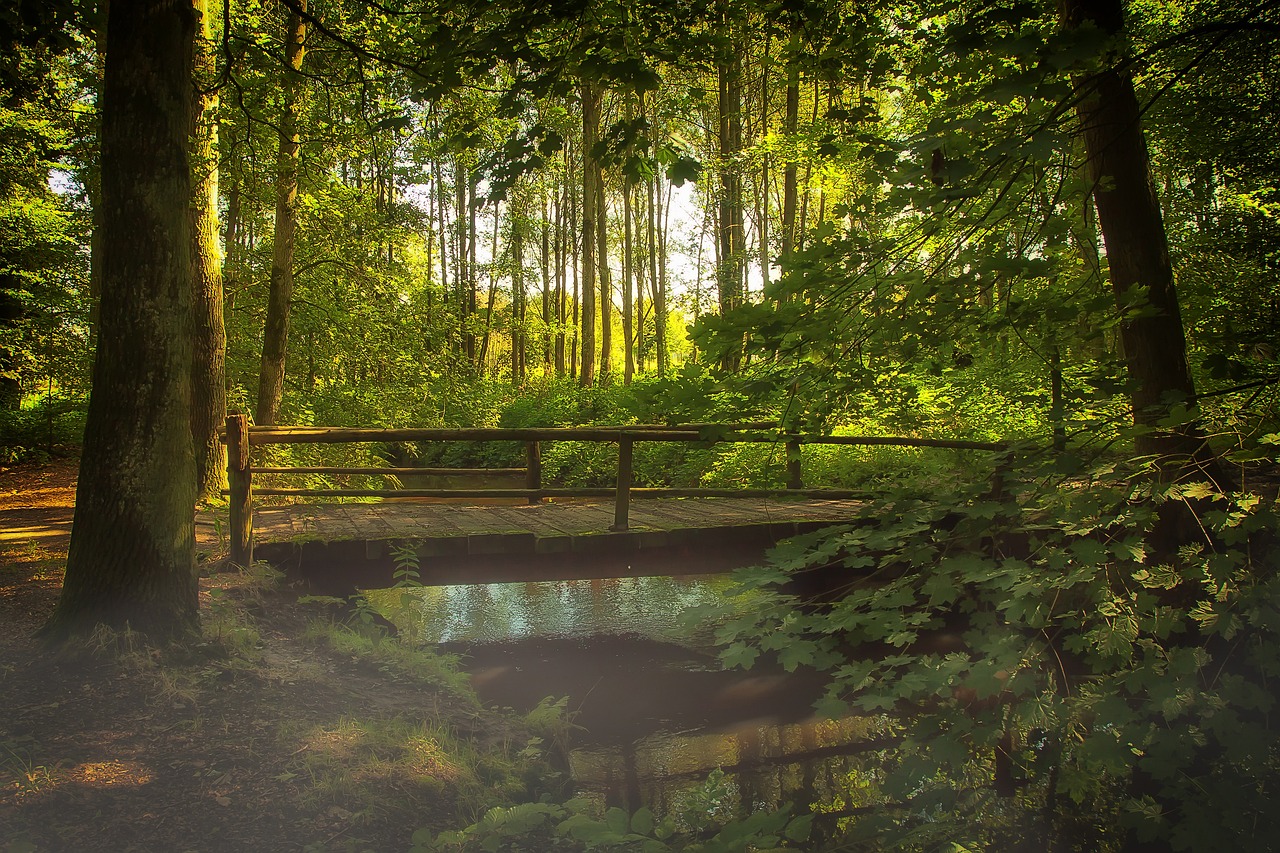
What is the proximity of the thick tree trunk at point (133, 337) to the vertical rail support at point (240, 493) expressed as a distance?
178cm

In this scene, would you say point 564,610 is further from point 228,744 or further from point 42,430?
point 42,430

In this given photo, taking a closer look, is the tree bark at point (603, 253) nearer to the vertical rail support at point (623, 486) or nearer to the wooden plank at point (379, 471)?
the wooden plank at point (379, 471)

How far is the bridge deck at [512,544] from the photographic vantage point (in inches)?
269

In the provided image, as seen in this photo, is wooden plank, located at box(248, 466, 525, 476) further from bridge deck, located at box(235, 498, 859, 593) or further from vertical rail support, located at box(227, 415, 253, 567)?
bridge deck, located at box(235, 498, 859, 593)

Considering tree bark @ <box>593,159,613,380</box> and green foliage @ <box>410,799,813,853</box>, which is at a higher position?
tree bark @ <box>593,159,613,380</box>

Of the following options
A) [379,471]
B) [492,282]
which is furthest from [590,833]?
[492,282]

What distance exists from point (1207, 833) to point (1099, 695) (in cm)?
43

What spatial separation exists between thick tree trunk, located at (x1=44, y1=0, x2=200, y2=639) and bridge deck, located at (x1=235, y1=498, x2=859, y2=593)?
82.1 inches

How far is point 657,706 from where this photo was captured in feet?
22.9

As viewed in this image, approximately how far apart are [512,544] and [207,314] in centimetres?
441

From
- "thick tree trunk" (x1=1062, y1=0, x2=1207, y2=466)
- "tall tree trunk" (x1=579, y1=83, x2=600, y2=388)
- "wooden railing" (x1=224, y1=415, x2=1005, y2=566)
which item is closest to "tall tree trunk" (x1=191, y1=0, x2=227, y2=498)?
"wooden railing" (x1=224, y1=415, x2=1005, y2=566)

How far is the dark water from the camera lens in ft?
18.0

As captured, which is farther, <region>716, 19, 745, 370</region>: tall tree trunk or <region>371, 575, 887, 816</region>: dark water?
<region>716, 19, 745, 370</region>: tall tree trunk

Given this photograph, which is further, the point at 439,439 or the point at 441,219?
the point at 441,219
